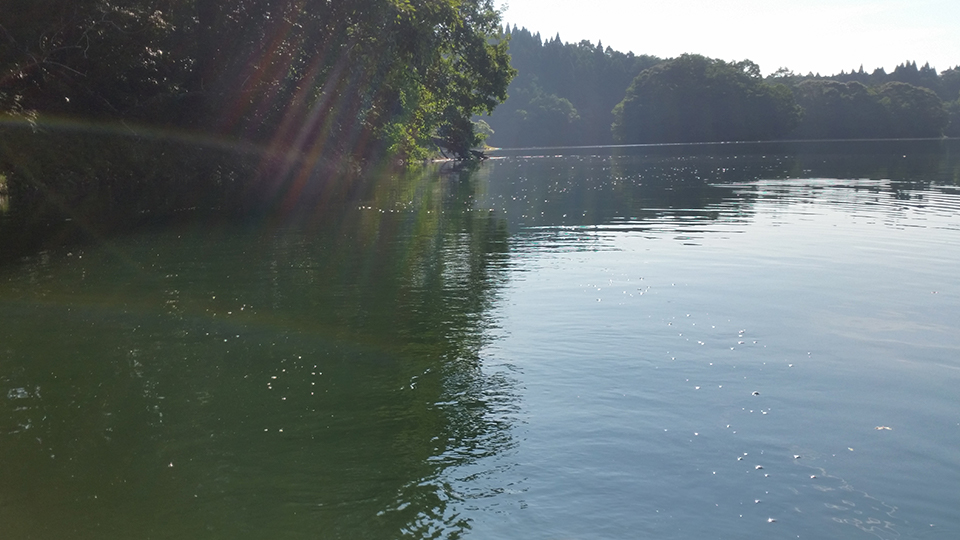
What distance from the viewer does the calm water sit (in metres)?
7.55

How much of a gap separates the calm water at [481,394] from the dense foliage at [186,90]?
17606mm

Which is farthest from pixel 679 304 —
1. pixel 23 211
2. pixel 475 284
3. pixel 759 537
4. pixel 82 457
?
pixel 23 211

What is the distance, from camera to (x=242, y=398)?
10594 mm

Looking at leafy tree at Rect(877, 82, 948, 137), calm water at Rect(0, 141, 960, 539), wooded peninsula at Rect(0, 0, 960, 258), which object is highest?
leafy tree at Rect(877, 82, 948, 137)

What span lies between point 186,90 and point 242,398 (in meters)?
39.4

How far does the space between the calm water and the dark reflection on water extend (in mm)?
46

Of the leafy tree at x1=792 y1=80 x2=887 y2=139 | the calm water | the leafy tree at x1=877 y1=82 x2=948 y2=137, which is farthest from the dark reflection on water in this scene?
the leafy tree at x1=877 y1=82 x2=948 y2=137

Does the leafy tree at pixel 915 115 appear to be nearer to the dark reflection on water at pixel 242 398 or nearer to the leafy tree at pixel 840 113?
the leafy tree at pixel 840 113

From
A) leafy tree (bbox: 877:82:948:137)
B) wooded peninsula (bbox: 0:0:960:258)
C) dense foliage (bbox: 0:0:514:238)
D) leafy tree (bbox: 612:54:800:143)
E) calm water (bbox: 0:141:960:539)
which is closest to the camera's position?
calm water (bbox: 0:141:960:539)

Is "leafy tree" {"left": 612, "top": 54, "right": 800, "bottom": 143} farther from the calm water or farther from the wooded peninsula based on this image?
the calm water

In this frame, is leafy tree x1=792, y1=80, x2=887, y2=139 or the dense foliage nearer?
the dense foliage

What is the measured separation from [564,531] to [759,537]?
1650mm

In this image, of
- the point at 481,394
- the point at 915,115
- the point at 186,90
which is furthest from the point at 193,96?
the point at 915,115

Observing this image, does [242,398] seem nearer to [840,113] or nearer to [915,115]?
[840,113]
